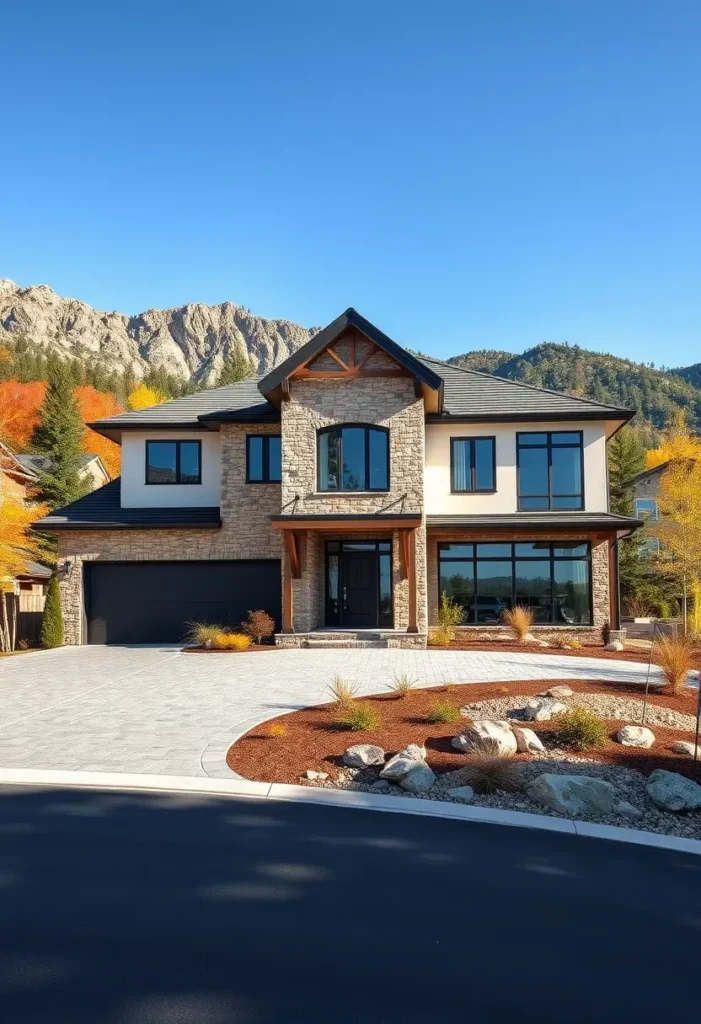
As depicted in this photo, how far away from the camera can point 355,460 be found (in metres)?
19.6

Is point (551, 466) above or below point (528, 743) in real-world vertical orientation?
above

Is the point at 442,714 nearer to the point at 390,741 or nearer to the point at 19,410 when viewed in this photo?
the point at 390,741

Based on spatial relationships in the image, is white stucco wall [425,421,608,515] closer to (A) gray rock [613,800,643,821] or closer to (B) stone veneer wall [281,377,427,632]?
(B) stone veneer wall [281,377,427,632]

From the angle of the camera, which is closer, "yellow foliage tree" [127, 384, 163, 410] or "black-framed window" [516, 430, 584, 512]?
"black-framed window" [516, 430, 584, 512]

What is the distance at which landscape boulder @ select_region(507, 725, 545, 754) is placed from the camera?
27.6ft

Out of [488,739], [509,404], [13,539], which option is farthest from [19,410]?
[488,739]

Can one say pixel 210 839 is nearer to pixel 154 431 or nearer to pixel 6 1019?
pixel 6 1019

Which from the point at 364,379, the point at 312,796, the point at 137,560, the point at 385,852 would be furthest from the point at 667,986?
the point at 137,560

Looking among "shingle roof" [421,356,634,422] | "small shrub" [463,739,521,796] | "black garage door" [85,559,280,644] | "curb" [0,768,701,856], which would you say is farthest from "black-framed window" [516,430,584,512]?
"curb" [0,768,701,856]

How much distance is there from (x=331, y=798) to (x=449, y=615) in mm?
13751

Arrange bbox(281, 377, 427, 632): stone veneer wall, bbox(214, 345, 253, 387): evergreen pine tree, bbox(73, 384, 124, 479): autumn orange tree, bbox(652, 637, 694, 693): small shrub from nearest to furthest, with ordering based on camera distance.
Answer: bbox(652, 637, 694, 693): small shrub < bbox(281, 377, 427, 632): stone veneer wall < bbox(73, 384, 124, 479): autumn orange tree < bbox(214, 345, 253, 387): evergreen pine tree

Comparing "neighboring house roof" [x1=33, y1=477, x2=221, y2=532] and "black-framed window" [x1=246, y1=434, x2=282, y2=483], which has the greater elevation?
"black-framed window" [x1=246, y1=434, x2=282, y2=483]

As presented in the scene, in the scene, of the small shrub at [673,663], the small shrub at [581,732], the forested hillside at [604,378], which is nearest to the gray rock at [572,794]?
the small shrub at [581,732]

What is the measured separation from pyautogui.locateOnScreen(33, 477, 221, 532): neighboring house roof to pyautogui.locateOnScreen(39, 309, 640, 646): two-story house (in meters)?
0.06
